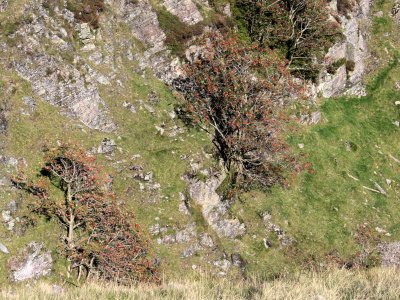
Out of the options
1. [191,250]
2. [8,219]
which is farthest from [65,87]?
[191,250]

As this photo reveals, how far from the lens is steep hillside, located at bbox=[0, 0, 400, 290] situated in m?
29.8

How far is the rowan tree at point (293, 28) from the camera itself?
47000mm

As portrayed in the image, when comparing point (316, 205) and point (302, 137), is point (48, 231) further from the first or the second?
point (302, 137)

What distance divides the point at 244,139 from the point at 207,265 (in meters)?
12.0

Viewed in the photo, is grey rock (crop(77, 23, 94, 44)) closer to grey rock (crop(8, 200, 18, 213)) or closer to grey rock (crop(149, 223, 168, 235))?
grey rock (crop(8, 200, 18, 213))

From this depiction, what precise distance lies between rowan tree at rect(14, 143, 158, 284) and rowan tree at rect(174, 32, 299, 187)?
43.2ft

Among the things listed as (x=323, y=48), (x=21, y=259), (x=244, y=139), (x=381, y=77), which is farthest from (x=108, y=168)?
(x=381, y=77)

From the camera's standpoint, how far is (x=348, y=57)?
173 ft

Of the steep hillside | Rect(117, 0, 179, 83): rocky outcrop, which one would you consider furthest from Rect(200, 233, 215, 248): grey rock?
Rect(117, 0, 179, 83): rocky outcrop

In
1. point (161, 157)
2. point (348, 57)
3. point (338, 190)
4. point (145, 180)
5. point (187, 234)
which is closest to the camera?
point (187, 234)

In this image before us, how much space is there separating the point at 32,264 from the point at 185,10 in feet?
105

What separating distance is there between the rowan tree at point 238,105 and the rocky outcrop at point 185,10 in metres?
4.96

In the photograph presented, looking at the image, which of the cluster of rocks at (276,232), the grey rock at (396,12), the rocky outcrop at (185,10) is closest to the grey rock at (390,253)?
the cluster of rocks at (276,232)

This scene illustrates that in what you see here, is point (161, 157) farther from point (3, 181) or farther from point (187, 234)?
point (3, 181)
